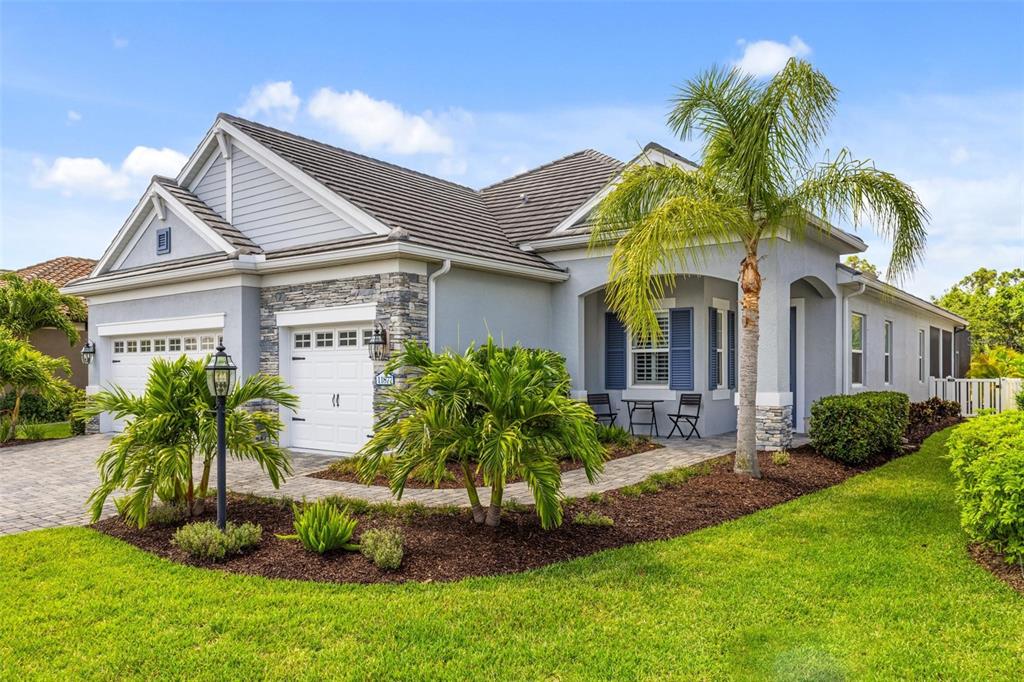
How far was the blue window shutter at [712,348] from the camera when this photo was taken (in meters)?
13.5

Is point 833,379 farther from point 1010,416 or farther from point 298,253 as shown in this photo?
point 298,253

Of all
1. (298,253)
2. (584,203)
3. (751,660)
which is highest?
(584,203)

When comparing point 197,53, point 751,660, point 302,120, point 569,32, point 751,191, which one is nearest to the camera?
point 751,660

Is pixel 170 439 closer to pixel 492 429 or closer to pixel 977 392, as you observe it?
pixel 492 429

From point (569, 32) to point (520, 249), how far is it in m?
4.08

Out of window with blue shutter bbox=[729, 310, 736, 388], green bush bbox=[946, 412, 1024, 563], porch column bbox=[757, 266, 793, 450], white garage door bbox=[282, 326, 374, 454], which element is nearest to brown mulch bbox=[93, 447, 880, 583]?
porch column bbox=[757, 266, 793, 450]

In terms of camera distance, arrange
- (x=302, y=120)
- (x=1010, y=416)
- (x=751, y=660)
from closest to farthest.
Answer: (x=751, y=660)
(x=1010, y=416)
(x=302, y=120)

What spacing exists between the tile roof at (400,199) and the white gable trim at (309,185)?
0.09 metres

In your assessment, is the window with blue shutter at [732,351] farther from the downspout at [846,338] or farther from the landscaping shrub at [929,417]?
the landscaping shrub at [929,417]

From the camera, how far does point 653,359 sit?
552 inches

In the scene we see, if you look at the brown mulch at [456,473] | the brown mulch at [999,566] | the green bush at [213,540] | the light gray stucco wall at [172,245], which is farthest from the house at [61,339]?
the brown mulch at [999,566]

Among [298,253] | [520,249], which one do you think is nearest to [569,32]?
[520,249]

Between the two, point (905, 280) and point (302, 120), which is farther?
point (302, 120)

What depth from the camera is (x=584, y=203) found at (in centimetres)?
1352
